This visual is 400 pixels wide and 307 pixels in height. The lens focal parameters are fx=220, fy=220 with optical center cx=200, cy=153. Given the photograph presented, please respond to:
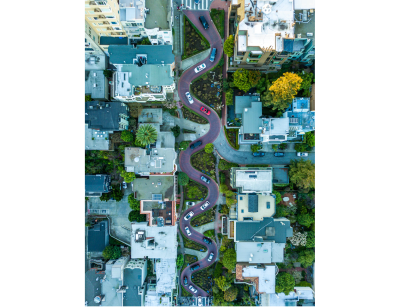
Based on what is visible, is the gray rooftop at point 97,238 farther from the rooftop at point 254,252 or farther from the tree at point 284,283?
the tree at point 284,283

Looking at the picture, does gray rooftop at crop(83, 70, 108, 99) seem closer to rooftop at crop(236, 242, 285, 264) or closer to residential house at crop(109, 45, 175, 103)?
residential house at crop(109, 45, 175, 103)

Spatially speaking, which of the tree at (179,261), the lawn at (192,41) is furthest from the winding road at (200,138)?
the tree at (179,261)

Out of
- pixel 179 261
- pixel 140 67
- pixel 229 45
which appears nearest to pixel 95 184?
pixel 179 261

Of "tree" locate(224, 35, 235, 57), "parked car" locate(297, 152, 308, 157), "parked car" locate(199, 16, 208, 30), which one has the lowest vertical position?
"parked car" locate(297, 152, 308, 157)

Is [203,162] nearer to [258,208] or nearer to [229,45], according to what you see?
[258,208]

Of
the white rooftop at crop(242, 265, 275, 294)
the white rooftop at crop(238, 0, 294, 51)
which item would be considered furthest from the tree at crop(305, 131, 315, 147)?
the white rooftop at crop(242, 265, 275, 294)

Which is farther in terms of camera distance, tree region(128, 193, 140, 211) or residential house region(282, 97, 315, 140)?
tree region(128, 193, 140, 211)
